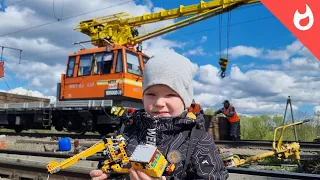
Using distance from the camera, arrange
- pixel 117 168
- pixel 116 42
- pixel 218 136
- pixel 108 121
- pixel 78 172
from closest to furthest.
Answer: pixel 117 168
pixel 78 172
pixel 108 121
pixel 218 136
pixel 116 42

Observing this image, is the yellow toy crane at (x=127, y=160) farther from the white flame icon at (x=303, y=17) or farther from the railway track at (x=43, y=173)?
the white flame icon at (x=303, y=17)

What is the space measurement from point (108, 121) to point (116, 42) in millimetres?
4358

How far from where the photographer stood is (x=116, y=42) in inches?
574

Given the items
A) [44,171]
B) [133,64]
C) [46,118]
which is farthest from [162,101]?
[46,118]

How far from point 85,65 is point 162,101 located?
11710 mm

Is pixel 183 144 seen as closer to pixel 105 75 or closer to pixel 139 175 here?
pixel 139 175

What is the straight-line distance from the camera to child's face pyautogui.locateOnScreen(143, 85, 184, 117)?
1484 mm

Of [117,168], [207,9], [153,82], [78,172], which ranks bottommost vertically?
[78,172]

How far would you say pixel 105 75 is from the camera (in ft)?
39.3

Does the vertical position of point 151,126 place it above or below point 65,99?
below

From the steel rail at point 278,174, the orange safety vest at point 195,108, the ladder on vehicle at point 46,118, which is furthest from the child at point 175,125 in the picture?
the ladder on vehicle at point 46,118

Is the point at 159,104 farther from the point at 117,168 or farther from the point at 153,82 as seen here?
the point at 117,168

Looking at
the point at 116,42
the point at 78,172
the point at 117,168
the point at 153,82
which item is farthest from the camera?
the point at 116,42

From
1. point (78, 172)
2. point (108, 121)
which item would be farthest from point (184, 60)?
point (108, 121)
